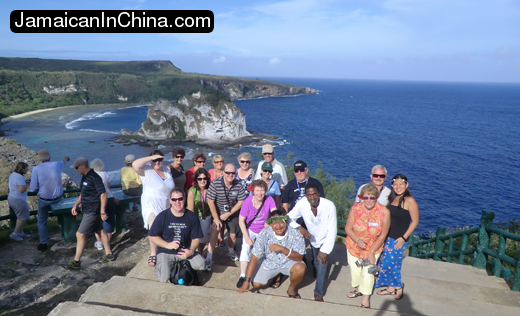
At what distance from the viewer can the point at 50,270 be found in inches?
218

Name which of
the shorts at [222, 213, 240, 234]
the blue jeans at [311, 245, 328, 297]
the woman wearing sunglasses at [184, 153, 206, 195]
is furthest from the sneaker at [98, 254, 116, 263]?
the blue jeans at [311, 245, 328, 297]

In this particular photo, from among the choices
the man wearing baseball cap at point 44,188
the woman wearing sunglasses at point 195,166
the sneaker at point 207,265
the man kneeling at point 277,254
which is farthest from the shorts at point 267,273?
the man wearing baseball cap at point 44,188

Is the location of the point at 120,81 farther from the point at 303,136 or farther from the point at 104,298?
the point at 104,298

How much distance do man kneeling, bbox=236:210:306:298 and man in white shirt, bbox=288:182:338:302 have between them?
0.23 meters

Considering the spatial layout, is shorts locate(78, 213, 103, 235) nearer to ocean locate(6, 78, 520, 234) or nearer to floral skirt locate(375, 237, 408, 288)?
floral skirt locate(375, 237, 408, 288)

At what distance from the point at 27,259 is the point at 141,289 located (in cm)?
325

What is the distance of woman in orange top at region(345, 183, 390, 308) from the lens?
172 inches

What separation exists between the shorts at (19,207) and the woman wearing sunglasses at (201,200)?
142 inches

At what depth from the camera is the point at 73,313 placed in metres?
3.41

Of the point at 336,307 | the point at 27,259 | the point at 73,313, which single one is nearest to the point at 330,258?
the point at 336,307

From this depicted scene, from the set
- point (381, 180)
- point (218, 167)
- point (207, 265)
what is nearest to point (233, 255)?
point (207, 265)

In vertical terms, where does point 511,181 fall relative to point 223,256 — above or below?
below

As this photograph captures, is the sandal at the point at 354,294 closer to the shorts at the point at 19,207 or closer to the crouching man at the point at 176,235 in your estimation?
the crouching man at the point at 176,235

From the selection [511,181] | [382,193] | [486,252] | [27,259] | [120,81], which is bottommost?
[511,181]
